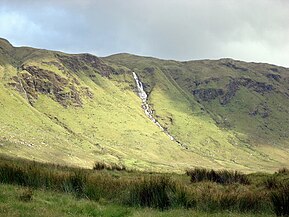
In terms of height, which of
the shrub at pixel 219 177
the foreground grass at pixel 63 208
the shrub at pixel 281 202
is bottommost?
the shrub at pixel 219 177

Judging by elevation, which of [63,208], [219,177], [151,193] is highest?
[151,193]

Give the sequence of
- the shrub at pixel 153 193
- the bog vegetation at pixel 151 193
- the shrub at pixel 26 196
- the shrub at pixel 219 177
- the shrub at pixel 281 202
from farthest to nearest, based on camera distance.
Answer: the shrub at pixel 219 177
the shrub at pixel 153 193
the bog vegetation at pixel 151 193
the shrub at pixel 26 196
the shrub at pixel 281 202

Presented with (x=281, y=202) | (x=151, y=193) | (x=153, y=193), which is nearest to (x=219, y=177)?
(x=151, y=193)

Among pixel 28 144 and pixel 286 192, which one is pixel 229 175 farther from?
pixel 28 144

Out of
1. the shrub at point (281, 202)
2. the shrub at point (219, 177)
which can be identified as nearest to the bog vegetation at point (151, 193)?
the shrub at point (281, 202)

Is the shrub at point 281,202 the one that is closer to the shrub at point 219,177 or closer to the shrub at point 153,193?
A: the shrub at point 153,193

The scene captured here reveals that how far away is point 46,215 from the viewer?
1012 cm

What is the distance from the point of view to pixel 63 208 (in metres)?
11.8

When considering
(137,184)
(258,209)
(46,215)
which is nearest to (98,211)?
(46,215)

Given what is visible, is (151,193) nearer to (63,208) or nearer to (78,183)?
(78,183)

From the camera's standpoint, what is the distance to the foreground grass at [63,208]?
1073 cm

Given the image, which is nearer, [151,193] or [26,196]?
[26,196]

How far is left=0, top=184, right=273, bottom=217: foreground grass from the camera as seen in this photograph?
10734mm

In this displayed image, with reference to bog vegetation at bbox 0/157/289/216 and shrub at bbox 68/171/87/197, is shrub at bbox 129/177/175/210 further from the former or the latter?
shrub at bbox 68/171/87/197
